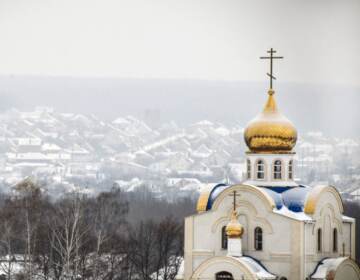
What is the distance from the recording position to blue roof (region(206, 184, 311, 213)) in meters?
28.4

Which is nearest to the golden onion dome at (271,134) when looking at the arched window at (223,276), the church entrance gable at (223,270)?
the church entrance gable at (223,270)

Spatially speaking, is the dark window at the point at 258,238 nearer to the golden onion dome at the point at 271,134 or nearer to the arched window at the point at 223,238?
the arched window at the point at 223,238

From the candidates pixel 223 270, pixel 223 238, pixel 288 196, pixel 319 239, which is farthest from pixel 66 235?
pixel 319 239

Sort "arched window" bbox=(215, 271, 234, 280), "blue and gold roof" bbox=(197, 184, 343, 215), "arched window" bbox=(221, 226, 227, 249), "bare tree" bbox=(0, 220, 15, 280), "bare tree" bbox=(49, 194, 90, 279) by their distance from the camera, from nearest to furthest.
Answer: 1. "arched window" bbox=(215, 271, 234, 280)
2. "blue and gold roof" bbox=(197, 184, 343, 215)
3. "arched window" bbox=(221, 226, 227, 249)
4. "bare tree" bbox=(49, 194, 90, 279)
5. "bare tree" bbox=(0, 220, 15, 280)

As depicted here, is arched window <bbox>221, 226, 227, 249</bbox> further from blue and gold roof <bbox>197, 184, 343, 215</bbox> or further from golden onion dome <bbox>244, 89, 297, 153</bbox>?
golden onion dome <bbox>244, 89, 297, 153</bbox>

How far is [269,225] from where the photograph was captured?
28094mm

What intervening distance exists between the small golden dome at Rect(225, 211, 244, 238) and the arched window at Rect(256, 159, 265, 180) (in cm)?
155

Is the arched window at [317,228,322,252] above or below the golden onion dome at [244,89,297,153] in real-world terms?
below

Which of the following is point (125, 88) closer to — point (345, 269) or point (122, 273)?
point (122, 273)

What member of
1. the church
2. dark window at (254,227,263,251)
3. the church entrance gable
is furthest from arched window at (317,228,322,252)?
the church entrance gable

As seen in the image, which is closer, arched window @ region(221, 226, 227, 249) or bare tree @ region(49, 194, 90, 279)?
arched window @ region(221, 226, 227, 249)

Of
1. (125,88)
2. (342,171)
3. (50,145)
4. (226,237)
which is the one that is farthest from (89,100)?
(226,237)

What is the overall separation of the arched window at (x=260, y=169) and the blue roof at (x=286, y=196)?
0.99 feet

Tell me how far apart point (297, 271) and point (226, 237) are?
149 centimetres
